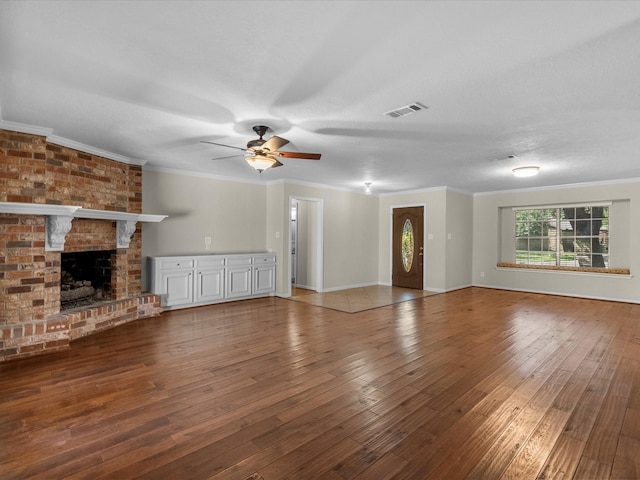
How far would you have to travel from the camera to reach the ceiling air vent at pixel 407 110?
294 cm

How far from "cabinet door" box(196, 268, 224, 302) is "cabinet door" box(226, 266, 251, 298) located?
14cm

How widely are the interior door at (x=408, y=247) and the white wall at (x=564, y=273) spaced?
154cm

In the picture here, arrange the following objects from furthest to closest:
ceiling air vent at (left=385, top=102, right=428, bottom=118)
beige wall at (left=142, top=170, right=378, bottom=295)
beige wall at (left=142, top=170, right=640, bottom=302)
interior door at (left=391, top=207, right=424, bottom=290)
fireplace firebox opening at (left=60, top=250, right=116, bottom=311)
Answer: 1. interior door at (left=391, top=207, right=424, bottom=290)
2. beige wall at (left=142, top=170, right=640, bottom=302)
3. beige wall at (left=142, top=170, right=378, bottom=295)
4. fireplace firebox opening at (left=60, top=250, right=116, bottom=311)
5. ceiling air vent at (left=385, top=102, right=428, bottom=118)

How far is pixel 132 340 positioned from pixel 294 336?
1846 millimetres

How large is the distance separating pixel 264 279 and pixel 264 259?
1.26ft

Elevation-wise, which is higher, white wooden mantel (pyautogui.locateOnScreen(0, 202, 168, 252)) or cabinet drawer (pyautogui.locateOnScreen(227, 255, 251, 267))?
white wooden mantel (pyautogui.locateOnScreen(0, 202, 168, 252))

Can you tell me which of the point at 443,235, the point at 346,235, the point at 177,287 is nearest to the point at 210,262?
the point at 177,287

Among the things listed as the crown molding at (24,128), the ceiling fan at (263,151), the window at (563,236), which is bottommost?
the window at (563,236)

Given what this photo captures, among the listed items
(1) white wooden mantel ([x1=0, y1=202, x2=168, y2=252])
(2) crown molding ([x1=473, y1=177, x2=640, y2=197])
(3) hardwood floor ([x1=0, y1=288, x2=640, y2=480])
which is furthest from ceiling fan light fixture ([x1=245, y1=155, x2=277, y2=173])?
(2) crown molding ([x1=473, y1=177, x2=640, y2=197])

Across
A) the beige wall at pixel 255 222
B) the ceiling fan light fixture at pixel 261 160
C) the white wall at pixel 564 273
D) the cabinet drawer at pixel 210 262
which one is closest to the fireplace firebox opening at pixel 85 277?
the beige wall at pixel 255 222

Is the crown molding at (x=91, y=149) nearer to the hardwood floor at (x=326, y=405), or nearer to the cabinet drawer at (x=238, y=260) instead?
the cabinet drawer at (x=238, y=260)

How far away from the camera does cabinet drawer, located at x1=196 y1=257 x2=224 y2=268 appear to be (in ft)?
18.5

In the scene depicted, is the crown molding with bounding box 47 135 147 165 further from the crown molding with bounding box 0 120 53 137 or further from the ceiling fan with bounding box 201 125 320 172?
the ceiling fan with bounding box 201 125 320 172

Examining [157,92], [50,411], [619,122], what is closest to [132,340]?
[50,411]
